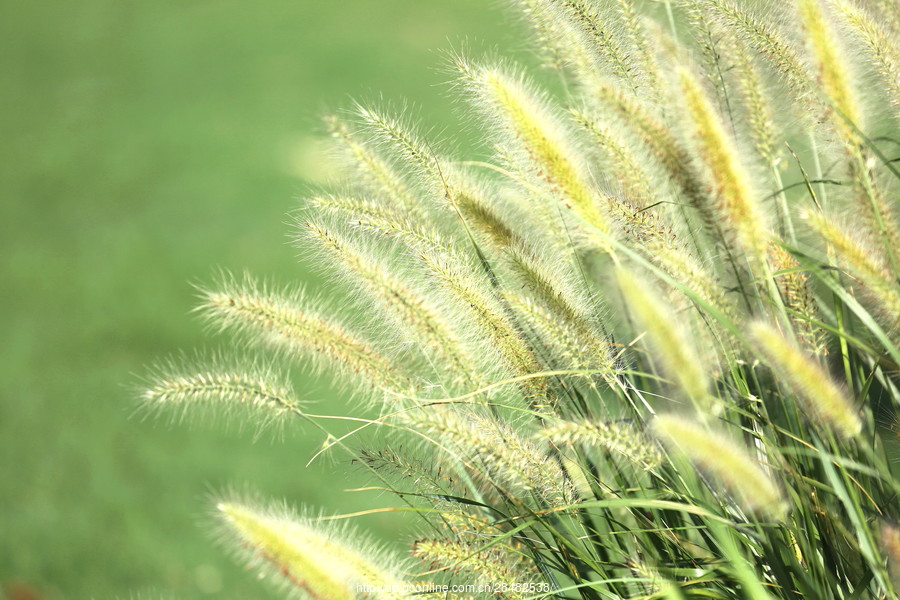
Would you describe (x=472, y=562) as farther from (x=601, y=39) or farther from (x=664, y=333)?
(x=601, y=39)

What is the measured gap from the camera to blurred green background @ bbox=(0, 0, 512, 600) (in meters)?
1.85

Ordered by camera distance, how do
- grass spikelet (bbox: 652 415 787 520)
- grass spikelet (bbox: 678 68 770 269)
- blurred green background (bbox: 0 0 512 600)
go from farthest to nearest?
1. blurred green background (bbox: 0 0 512 600)
2. grass spikelet (bbox: 678 68 770 269)
3. grass spikelet (bbox: 652 415 787 520)

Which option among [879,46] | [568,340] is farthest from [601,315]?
[879,46]

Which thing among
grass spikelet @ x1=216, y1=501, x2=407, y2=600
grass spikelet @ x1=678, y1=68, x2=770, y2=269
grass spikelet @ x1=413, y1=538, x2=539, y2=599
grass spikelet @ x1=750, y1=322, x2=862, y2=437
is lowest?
grass spikelet @ x1=413, y1=538, x2=539, y2=599

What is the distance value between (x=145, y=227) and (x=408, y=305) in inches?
90.4

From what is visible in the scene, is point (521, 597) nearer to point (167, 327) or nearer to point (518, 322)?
point (518, 322)

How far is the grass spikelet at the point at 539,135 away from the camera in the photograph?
634mm

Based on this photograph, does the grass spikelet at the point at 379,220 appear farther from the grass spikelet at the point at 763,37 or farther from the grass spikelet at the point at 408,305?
the grass spikelet at the point at 763,37

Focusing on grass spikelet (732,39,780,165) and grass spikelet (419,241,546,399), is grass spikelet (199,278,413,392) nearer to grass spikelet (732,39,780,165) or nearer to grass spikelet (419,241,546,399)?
grass spikelet (419,241,546,399)

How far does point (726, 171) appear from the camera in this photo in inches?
24.3

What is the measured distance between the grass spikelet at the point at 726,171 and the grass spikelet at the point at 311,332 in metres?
0.29

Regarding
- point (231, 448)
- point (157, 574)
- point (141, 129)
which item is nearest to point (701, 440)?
point (157, 574)

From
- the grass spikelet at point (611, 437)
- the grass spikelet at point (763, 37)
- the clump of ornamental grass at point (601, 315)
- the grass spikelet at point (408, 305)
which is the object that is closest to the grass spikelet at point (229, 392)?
the clump of ornamental grass at point (601, 315)

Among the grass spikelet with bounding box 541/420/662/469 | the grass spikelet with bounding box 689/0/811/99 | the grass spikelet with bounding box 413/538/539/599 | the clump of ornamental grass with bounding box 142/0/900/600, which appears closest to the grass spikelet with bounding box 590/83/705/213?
the clump of ornamental grass with bounding box 142/0/900/600
